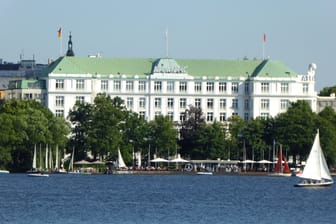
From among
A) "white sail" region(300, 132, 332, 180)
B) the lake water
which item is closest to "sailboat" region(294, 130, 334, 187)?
"white sail" region(300, 132, 332, 180)

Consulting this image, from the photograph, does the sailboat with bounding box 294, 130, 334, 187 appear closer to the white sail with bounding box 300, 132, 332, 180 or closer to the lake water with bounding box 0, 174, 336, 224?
the white sail with bounding box 300, 132, 332, 180

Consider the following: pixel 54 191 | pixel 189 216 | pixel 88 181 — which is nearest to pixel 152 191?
pixel 54 191

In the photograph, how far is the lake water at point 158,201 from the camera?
130 m

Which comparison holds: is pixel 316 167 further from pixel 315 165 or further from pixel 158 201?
pixel 158 201

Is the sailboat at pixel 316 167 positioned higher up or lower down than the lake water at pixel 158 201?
higher up

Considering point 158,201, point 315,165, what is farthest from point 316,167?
point 158,201

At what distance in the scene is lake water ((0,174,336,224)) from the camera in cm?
13025

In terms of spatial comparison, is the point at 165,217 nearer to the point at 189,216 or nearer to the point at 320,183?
the point at 189,216

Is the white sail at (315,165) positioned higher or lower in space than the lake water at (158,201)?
higher

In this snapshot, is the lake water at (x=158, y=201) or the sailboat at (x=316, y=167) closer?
the lake water at (x=158, y=201)

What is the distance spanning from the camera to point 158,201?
148500mm

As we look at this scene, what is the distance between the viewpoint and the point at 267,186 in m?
179

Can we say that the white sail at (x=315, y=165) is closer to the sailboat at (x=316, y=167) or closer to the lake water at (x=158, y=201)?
the sailboat at (x=316, y=167)

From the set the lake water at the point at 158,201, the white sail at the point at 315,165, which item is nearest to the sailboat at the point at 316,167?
the white sail at the point at 315,165
